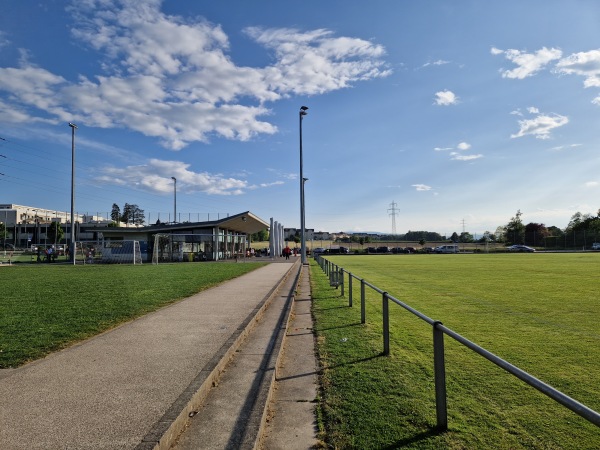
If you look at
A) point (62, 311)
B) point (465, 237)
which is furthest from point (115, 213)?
point (62, 311)

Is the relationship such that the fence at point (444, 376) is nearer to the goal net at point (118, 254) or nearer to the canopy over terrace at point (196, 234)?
the goal net at point (118, 254)

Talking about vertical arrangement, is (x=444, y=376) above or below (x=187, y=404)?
above

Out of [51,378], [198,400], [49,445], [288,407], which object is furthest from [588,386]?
[51,378]

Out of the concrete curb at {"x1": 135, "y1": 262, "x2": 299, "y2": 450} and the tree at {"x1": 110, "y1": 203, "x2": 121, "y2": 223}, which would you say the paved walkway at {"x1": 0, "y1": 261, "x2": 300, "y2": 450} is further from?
the tree at {"x1": 110, "y1": 203, "x2": 121, "y2": 223}

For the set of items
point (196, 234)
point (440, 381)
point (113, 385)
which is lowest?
point (113, 385)

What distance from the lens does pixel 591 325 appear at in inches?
318

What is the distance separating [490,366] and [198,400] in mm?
3761

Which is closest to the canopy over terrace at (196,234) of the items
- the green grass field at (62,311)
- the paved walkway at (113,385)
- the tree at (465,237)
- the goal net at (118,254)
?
the goal net at (118,254)

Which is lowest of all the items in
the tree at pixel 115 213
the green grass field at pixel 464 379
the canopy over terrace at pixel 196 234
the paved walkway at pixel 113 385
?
the green grass field at pixel 464 379

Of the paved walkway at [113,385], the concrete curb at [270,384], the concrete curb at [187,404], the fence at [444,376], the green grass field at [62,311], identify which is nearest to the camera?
the fence at [444,376]

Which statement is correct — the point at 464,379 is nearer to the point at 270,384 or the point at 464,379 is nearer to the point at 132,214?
the point at 270,384

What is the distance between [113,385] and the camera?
14.5 ft

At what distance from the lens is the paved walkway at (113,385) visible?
3285 millimetres

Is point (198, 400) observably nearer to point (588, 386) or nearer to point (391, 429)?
point (391, 429)
